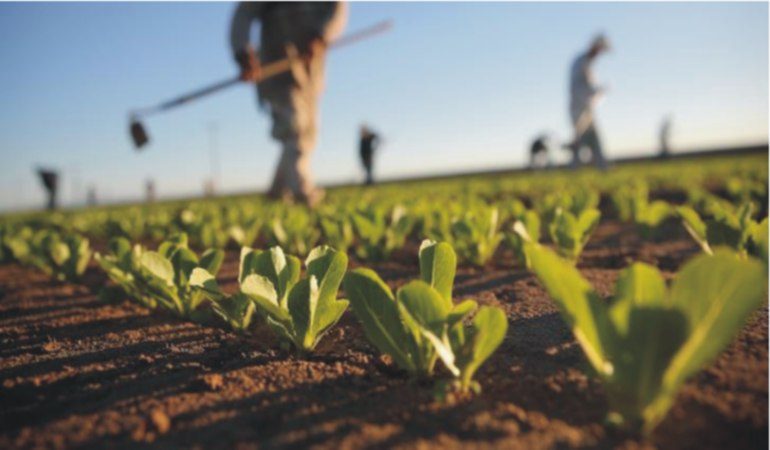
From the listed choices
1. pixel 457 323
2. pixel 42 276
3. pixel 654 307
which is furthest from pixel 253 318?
pixel 42 276

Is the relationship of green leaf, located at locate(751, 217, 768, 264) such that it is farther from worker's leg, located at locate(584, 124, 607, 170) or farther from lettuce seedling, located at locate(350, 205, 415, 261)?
worker's leg, located at locate(584, 124, 607, 170)

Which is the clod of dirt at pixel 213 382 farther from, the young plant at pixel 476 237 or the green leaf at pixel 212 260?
the young plant at pixel 476 237

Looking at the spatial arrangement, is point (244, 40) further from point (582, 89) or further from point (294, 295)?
point (582, 89)

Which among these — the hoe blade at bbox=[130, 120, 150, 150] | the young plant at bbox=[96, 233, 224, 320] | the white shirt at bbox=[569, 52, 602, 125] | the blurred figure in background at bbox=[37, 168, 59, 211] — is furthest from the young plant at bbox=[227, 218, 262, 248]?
the blurred figure in background at bbox=[37, 168, 59, 211]

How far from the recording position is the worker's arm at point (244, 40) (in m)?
6.00

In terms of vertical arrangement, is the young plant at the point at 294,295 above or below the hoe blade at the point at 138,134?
below

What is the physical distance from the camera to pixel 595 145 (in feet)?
43.5

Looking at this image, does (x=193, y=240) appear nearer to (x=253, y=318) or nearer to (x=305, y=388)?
(x=253, y=318)

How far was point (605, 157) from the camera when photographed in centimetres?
1312

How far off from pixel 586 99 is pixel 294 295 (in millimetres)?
14225

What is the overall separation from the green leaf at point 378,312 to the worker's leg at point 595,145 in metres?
13.6

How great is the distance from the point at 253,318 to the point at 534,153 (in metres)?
21.5

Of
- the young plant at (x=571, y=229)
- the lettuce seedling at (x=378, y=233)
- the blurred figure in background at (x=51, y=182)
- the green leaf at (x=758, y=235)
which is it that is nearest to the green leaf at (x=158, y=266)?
the lettuce seedling at (x=378, y=233)

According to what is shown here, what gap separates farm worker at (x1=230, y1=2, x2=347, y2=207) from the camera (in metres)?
6.81
